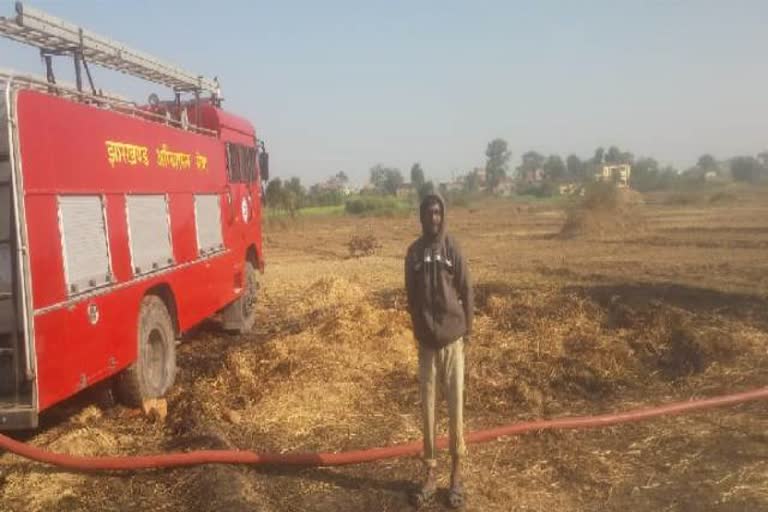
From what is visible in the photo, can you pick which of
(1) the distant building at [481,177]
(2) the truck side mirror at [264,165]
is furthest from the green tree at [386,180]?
(2) the truck side mirror at [264,165]

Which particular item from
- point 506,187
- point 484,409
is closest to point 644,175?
point 506,187

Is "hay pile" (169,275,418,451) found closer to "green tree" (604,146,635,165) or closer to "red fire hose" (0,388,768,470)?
"red fire hose" (0,388,768,470)

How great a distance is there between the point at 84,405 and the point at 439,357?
14.2ft

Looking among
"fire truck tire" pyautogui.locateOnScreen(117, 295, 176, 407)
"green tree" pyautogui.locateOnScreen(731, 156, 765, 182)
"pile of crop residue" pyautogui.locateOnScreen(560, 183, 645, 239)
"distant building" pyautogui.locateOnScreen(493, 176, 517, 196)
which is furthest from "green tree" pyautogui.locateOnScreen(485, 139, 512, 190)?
"fire truck tire" pyautogui.locateOnScreen(117, 295, 176, 407)

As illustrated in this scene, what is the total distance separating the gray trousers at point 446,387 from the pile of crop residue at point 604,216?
28.1 m

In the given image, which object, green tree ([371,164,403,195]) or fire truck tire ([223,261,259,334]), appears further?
green tree ([371,164,403,195])

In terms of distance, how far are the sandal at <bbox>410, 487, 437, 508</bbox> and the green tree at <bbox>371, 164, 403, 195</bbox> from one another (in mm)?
102173

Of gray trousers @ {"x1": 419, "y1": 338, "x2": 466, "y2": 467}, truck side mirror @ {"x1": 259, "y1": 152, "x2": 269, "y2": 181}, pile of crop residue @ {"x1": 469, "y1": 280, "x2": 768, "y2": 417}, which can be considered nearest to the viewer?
gray trousers @ {"x1": 419, "y1": 338, "x2": 466, "y2": 467}

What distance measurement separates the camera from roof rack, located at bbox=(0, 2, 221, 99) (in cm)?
693

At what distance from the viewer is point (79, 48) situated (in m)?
8.08

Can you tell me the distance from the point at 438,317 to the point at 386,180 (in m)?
115

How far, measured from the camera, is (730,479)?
5270mm

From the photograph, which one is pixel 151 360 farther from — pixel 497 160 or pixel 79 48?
pixel 497 160

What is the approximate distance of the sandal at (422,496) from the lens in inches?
195
